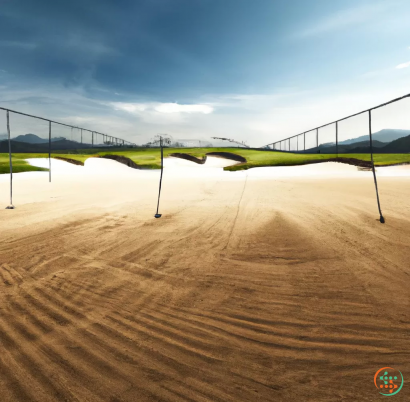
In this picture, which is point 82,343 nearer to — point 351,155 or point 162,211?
point 162,211

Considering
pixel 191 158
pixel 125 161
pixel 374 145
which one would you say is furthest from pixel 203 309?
pixel 191 158

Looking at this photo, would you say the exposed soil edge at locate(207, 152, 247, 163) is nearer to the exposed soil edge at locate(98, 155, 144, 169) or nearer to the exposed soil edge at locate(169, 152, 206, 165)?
the exposed soil edge at locate(169, 152, 206, 165)

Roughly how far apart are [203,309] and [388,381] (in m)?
1.79

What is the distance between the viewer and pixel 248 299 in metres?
3.19

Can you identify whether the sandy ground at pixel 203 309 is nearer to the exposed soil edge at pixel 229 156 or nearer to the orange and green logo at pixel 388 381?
the orange and green logo at pixel 388 381

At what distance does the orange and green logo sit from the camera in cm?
197

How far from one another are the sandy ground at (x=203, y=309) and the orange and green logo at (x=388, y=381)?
1.9 inches

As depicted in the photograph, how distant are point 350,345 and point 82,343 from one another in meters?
2.59

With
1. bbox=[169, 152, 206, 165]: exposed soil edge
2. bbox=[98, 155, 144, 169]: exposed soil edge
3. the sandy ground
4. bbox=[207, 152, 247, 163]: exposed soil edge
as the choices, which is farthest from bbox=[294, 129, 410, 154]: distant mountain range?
bbox=[98, 155, 144, 169]: exposed soil edge

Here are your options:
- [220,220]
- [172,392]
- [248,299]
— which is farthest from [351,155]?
[172,392]

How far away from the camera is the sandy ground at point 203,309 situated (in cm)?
205

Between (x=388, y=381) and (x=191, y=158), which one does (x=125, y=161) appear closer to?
(x=191, y=158)

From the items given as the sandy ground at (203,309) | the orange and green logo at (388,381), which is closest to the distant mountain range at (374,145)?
the sandy ground at (203,309)

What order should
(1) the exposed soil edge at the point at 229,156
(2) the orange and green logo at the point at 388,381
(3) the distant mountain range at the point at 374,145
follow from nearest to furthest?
(2) the orange and green logo at the point at 388,381 < (3) the distant mountain range at the point at 374,145 < (1) the exposed soil edge at the point at 229,156
